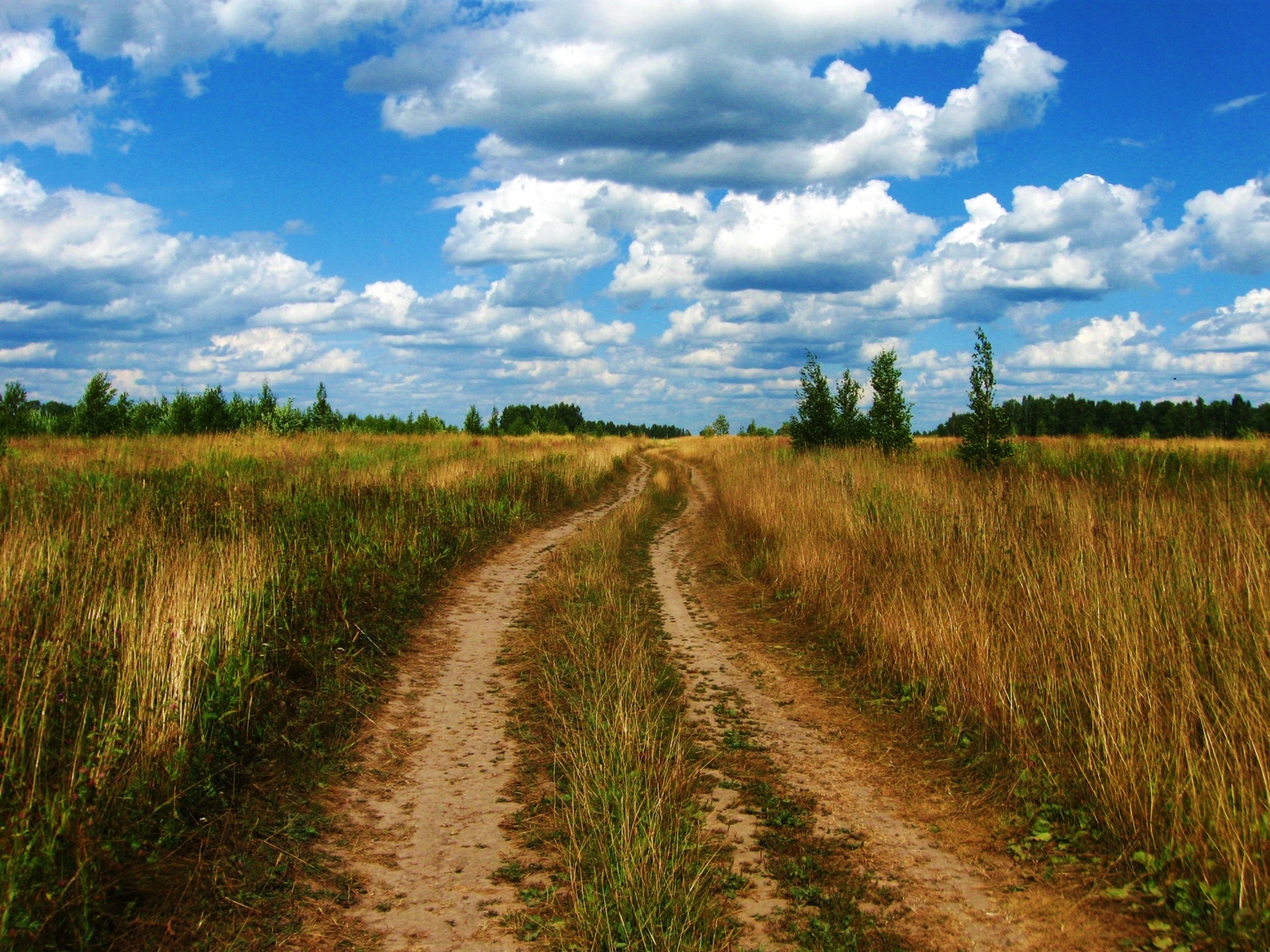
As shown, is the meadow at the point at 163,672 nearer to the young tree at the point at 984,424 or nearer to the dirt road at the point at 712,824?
the dirt road at the point at 712,824

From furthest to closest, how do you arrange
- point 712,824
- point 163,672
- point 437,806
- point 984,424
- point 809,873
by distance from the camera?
point 984,424 < point 437,806 < point 163,672 < point 712,824 < point 809,873

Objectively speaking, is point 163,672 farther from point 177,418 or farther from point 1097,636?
point 177,418

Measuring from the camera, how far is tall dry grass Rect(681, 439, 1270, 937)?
3.53 metres

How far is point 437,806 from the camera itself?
4691mm

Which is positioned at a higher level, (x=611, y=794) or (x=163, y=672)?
(x=163, y=672)

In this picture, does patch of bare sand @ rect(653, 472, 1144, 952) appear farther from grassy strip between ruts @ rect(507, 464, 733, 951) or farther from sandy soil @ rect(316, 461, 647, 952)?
sandy soil @ rect(316, 461, 647, 952)

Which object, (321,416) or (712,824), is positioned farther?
(321,416)

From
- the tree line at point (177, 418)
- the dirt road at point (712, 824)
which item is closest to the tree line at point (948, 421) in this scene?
the dirt road at point (712, 824)

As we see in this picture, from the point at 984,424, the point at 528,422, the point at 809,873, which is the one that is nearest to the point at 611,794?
the point at 809,873

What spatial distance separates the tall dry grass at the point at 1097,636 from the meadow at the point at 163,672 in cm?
467

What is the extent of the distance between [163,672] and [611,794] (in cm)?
291

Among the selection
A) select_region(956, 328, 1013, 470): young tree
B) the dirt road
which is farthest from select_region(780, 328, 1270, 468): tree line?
the dirt road

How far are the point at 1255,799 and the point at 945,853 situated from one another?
1.51 metres

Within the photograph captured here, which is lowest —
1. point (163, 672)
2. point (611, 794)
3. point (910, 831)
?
point (910, 831)
